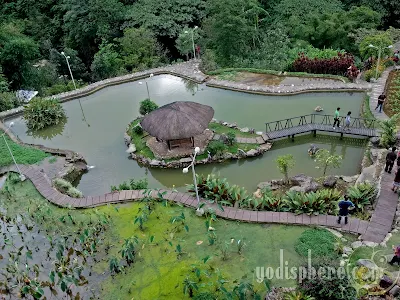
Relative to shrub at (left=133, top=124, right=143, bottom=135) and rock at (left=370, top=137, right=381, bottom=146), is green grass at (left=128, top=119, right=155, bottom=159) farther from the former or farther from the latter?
→ rock at (left=370, top=137, right=381, bottom=146)

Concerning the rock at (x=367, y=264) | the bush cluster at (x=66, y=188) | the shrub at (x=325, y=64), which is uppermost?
the shrub at (x=325, y=64)

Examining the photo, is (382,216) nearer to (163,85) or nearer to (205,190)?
(205,190)

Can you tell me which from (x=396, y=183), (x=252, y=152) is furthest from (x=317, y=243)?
(x=252, y=152)

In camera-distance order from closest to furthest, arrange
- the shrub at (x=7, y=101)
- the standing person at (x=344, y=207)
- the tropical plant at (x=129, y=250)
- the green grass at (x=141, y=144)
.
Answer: the tropical plant at (x=129, y=250), the standing person at (x=344, y=207), the green grass at (x=141, y=144), the shrub at (x=7, y=101)

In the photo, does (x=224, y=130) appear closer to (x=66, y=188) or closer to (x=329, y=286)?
(x=66, y=188)

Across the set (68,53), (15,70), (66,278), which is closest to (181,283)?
(66,278)

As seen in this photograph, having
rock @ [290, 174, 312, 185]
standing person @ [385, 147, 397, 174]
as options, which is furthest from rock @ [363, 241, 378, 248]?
rock @ [290, 174, 312, 185]

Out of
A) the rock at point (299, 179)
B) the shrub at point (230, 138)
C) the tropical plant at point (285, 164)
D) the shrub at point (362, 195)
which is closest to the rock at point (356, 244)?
the shrub at point (362, 195)

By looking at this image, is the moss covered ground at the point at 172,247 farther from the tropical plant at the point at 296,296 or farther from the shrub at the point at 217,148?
the shrub at the point at 217,148
